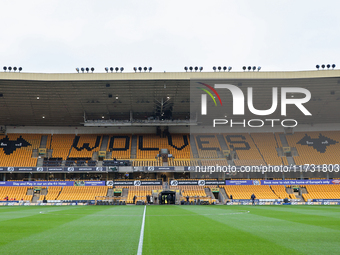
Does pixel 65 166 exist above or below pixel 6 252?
above

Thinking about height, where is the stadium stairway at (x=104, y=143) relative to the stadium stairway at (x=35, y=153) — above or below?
above

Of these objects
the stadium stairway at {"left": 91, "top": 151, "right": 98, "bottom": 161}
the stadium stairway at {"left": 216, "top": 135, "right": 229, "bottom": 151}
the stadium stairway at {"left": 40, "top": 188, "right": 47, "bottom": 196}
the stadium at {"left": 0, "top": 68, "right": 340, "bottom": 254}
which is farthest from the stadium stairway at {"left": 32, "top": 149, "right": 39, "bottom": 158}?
the stadium stairway at {"left": 216, "top": 135, "right": 229, "bottom": 151}

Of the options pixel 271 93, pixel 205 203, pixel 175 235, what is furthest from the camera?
pixel 271 93

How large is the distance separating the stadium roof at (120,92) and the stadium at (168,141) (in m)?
0.14

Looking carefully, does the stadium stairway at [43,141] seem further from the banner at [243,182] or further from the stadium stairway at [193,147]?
the banner at [243,182]

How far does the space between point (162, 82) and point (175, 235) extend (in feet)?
101

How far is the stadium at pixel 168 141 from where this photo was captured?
38562 mm

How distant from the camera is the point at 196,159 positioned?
49531 mm

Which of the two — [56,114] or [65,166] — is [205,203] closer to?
[65,166]

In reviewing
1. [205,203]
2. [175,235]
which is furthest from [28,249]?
[205,203]

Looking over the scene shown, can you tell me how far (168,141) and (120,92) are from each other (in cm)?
1547

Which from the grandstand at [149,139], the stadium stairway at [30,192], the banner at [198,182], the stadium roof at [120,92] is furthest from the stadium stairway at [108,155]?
the banner at [198,182]

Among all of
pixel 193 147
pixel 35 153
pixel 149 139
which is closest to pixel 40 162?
pixel 35 153

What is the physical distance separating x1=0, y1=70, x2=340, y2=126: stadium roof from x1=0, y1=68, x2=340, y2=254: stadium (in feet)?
0.46
